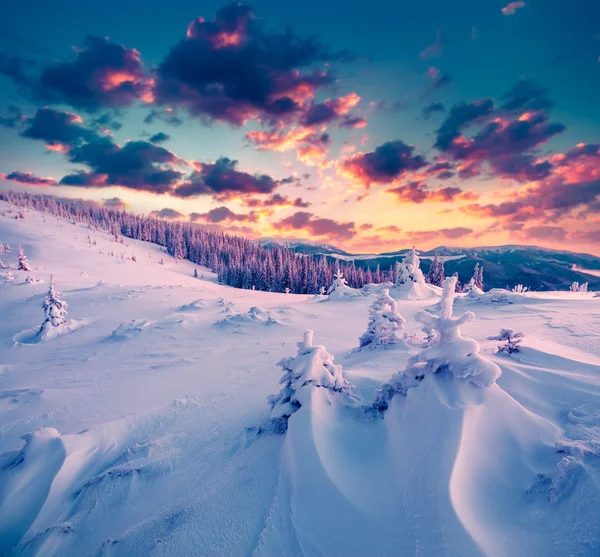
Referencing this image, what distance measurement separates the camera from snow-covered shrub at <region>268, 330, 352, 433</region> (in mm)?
4910

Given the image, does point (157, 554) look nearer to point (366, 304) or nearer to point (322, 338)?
point (322, 338)

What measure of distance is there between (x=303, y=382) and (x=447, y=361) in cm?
246

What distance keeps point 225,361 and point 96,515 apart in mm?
7089

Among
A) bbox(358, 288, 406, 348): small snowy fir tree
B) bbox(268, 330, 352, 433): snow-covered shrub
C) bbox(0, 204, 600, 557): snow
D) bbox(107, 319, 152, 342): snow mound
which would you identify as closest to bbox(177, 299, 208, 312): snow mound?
bbox(107, 319, 152, 342): snow mound

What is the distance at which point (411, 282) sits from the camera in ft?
103

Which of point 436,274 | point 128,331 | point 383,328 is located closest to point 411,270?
point 383,328

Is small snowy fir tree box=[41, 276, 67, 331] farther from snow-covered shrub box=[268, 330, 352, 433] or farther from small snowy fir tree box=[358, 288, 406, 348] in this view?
small snowy fir tree box=[358, 288, 406, 348]

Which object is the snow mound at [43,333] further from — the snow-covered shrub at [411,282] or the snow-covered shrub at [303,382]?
the snow-covered shrub at [411,282]

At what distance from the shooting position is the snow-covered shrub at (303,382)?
491cm

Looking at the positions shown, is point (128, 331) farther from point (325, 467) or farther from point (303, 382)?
point (325, 467)

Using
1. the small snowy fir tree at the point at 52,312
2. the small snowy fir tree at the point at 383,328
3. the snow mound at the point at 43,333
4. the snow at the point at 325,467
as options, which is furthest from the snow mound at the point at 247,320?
the small snowy fir tree at the point at 52,312

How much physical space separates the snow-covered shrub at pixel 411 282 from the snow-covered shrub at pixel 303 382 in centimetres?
2680

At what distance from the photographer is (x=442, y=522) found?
269 centimetres

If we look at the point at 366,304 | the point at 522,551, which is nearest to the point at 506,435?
the point at 522,551
